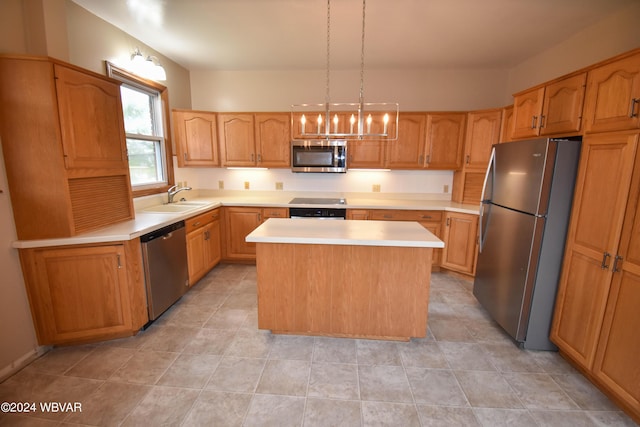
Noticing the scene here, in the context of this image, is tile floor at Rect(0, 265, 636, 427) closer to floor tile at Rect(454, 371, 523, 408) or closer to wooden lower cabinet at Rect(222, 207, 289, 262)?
floor tile at Rect(454, 371, 523, 408)

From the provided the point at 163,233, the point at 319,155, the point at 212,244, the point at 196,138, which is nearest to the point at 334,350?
the point at 163,233

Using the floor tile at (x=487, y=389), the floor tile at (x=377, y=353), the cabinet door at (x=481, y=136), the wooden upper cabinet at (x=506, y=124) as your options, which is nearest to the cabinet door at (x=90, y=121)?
the floor tile at (x=377, y=353)

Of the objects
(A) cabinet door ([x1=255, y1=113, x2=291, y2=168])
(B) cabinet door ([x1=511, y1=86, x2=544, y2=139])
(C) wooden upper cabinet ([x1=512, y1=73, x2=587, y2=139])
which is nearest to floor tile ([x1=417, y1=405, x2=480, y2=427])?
(C) wooden upper cabinet ([x1=512, y1=73, x2=587, y2=139])

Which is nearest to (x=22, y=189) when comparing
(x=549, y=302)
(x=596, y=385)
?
→ (x=549, y=302)

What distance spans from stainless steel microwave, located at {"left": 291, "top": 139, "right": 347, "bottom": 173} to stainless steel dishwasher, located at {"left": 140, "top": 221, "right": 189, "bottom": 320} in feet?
5.53

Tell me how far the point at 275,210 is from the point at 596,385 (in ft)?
10.9

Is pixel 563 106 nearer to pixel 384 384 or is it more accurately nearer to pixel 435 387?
pixel 435 387

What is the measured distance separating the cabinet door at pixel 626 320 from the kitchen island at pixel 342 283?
1044 millimetres

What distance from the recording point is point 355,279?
7.24 ft

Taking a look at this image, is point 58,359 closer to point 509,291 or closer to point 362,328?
point 362,328

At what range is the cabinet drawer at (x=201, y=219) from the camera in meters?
3.04

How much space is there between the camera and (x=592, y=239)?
6.01ft

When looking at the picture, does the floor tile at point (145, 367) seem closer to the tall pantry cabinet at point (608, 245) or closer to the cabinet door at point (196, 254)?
the cabinet door at point (196, 254)

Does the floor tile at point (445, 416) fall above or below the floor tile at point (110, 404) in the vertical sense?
above
